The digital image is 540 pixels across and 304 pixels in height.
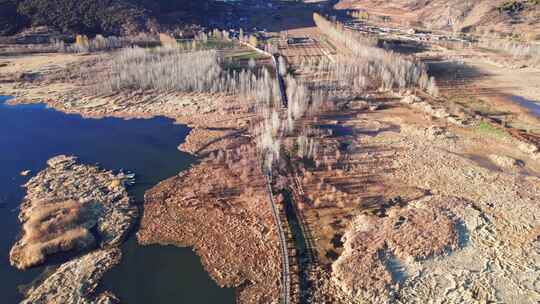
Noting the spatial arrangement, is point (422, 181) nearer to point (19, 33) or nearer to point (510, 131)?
point (510, 131)

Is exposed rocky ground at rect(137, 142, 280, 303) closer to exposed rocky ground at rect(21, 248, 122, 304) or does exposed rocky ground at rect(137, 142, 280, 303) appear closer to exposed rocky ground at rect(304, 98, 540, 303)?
exposed rocky ground at rect(21, 248, 122, 304)

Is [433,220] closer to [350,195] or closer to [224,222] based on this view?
[350,195]

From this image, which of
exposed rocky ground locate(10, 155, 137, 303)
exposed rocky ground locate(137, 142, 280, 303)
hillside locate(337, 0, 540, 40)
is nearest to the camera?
exposed rocky ground locate(10, 155, 137, 303)

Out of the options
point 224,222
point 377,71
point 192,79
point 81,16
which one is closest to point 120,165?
point 224,222

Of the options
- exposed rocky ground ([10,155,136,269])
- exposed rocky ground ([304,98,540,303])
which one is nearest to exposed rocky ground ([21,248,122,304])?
exposed rocky ground ([10,155,136,269])

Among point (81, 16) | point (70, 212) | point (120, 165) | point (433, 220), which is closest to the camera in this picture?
point (433, 220)

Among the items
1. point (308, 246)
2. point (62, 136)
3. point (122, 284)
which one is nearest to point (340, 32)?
point (62, 136)
